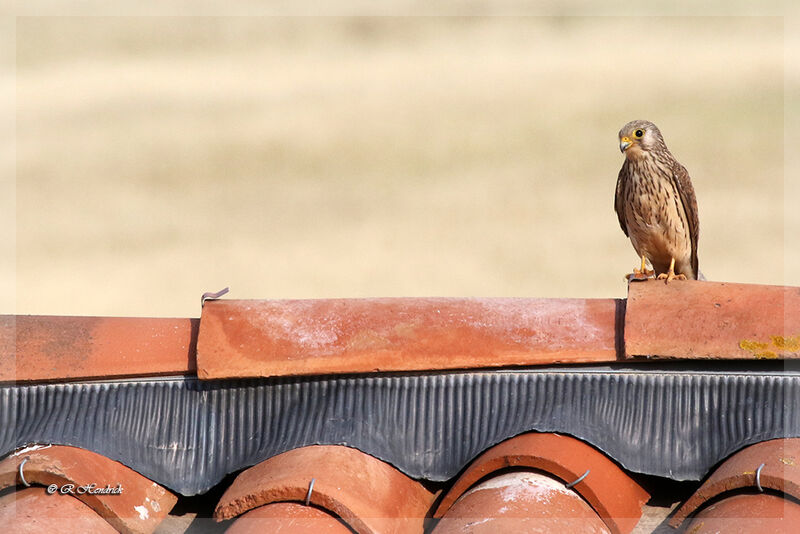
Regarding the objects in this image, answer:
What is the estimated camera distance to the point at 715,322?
315 cm

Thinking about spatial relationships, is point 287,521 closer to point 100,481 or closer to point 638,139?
point 100,481

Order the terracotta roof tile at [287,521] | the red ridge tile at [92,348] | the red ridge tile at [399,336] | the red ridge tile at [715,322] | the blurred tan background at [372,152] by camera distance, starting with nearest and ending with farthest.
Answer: the terracotta roof tile at [287,521]
the red ridge tile at [715,322]
the red ridge tile at [399,336]
the red ridge tile at [92,348]
the blurred tan background at [372,152]

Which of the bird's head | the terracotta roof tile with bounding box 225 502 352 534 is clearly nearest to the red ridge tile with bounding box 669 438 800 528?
the terracotta roof tile with bounding box 225 502 352 534

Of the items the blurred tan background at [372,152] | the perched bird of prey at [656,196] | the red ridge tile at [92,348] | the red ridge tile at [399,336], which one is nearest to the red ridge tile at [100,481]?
the red ridge tile at [92,348]

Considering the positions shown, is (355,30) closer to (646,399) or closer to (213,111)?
(213,111)

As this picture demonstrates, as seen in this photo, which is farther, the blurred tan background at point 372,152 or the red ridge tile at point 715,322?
the blurred tan background at point 372,152

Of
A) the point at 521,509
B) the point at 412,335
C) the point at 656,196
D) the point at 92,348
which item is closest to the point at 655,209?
the point at 656,196

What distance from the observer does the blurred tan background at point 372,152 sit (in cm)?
1453

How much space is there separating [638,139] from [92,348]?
114 inches

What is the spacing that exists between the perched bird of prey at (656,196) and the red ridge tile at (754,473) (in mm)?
1967

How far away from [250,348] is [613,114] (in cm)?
1718

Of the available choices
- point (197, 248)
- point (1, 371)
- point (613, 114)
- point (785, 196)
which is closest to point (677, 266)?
point (1, 371)

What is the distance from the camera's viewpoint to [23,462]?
2.96 m

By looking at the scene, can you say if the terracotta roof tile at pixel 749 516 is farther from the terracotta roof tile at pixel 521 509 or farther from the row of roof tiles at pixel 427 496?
the terracotta roof tile at pixel 521 509
